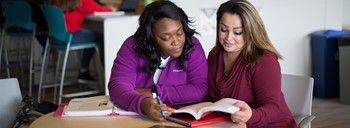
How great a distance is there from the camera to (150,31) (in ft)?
5.99

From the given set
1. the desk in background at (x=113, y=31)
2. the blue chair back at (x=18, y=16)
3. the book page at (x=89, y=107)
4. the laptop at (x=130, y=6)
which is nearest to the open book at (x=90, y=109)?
the book page at (x=89, y=107)

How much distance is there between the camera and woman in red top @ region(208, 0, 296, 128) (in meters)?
1.76

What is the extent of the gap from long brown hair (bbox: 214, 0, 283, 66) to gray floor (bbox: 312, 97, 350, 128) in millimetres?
A: 1995

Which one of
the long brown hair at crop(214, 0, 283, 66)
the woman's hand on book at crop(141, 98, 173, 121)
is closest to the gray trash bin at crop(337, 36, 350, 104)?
the long brown hair at crop(214, 0, 283, 66)

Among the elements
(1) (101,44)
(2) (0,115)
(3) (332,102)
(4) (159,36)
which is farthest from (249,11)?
(3) (332,102)

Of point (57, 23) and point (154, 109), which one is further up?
point (57, 23)

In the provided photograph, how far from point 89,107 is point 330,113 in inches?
112

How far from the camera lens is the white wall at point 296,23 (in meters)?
4.42

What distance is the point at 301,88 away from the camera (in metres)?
2.02

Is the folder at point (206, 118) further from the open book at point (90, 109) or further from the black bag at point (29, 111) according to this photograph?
the black bag at point (29, 111)

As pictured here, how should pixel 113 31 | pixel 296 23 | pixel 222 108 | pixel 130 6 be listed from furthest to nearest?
1. pixel 296 23
2. pixel 130 6
3. pixel 113 31
4. pixel 222 108

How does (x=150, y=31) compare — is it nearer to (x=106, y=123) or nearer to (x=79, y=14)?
(x=106, y=123)

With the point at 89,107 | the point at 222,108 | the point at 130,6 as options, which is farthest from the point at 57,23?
the point at 222,108

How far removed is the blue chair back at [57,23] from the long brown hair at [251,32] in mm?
2105
